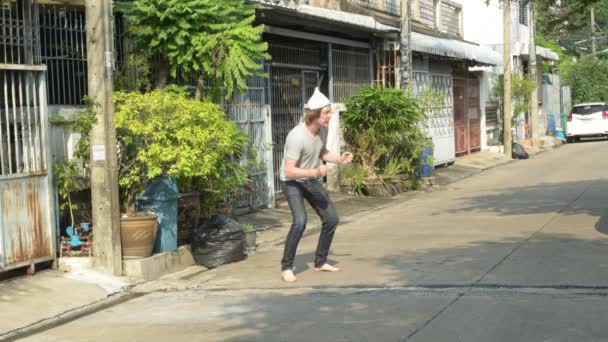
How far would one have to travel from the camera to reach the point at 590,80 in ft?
176

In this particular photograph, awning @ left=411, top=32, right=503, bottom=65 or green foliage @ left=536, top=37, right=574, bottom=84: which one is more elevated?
green foliage @ left=536, top=37, right=574, bottom=84

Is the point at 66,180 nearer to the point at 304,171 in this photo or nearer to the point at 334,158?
the point at 304,171

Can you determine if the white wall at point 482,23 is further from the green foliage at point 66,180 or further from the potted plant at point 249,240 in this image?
the green foliage at point 66,180

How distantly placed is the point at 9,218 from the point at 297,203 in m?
3.02

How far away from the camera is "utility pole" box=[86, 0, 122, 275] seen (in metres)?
10.1

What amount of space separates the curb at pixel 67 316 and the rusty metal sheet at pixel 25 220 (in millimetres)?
1045

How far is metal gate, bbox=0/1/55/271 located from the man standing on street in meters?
2.69

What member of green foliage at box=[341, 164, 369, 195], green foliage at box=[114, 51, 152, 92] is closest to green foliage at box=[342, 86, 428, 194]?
green foliage at box=[341, 164, 369, 195]

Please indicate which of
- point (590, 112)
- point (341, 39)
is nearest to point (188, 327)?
point (341, 39)

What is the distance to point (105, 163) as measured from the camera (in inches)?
400

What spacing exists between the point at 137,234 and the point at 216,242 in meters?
1.20

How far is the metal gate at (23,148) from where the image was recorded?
9.59m

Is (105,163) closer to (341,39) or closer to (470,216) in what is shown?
(470,216)

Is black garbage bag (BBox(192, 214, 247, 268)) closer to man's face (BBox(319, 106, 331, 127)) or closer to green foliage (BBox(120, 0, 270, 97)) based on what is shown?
green foliage (BBox(120, 0, 270, 97))
